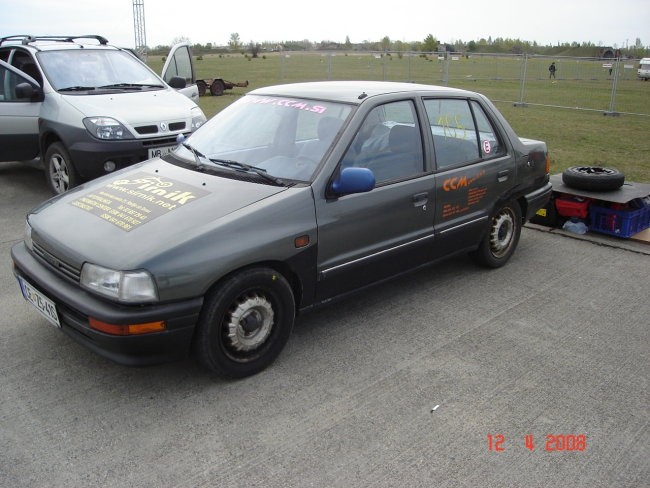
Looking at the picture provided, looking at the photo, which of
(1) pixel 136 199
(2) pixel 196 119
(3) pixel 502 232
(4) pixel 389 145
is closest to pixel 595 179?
(3) pixel 502 232

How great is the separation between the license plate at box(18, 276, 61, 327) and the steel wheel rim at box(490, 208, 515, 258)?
349 cm

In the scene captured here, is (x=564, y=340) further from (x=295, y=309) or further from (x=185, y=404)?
(x=185, y=404)

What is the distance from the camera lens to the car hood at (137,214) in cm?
309

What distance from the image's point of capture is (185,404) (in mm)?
3184

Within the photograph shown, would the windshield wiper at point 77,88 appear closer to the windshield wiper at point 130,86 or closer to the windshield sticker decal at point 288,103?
the windshield wiper at point 130,86

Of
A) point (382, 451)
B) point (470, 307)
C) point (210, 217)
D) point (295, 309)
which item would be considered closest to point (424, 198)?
point (470, 307)

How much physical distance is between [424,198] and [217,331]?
1.86 metres

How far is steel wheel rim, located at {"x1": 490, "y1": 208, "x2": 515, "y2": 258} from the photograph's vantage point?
16.8 feet

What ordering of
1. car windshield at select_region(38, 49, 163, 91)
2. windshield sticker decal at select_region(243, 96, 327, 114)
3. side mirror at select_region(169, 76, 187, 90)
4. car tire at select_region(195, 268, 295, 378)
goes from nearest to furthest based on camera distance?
car tire at select_region(195, 268, 295, 378) → windshield sticker decal at select_region(243, 96, 327, 114) → car windshield at select_region(38, 49, 163, 91) → side mirror at select_region(169, 76, 187, 90)

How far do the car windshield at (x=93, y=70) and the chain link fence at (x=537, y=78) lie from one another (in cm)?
1329

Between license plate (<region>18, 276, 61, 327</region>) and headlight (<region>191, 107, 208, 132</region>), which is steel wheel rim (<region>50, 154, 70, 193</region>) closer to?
headlight (<region>191, 107, 208, 132</region>)

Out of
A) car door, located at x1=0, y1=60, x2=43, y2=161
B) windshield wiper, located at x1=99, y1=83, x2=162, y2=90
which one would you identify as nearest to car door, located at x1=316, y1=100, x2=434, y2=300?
windshield wiper, located at x1=99, y1=83, x2=162, y2=90

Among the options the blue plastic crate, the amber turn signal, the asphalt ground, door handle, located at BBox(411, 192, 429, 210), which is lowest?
the asphalt ground

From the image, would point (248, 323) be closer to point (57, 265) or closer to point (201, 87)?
point (57, 265)
